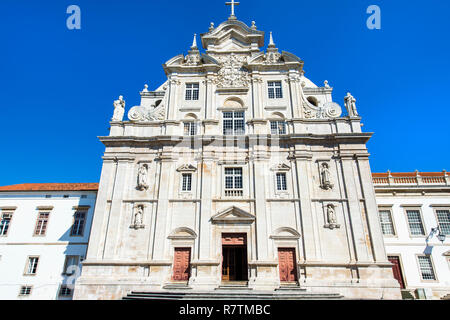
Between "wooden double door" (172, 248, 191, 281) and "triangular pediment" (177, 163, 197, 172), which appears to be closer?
"wooden double door" (172, 248, 191, 281)

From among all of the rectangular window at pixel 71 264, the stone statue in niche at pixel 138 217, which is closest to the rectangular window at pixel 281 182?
the stone statue in niche at pixel 138 217

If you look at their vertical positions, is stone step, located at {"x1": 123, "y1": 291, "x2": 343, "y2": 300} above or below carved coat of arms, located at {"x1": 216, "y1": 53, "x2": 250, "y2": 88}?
below

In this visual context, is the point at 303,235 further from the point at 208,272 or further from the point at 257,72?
the point at 257,72

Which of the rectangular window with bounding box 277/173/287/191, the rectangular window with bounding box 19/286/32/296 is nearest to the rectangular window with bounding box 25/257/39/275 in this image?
the rectangular window with bounding box 19/286/32/296

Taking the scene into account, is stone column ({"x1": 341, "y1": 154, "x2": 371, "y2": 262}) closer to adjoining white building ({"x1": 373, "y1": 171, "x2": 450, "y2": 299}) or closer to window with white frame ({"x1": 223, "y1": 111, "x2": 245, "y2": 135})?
adjoining white building ({"x1": 373, "y1": 171, "x2": 450, "y2": 299})

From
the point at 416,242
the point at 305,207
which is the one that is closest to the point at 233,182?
the point at 305,207

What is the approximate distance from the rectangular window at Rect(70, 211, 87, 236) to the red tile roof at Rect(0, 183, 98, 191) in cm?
206

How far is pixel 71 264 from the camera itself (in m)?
20.8

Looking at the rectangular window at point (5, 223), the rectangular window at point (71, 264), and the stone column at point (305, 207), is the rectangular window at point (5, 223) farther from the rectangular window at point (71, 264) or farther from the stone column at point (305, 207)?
the stone column at point (305, 207)

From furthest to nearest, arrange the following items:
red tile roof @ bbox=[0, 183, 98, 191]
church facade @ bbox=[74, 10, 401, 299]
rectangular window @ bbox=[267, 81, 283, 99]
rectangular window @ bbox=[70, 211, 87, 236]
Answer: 1. rectangular window @ bbox=[267, 81, 283, 99]
2. red tile roof @ bbox=[0, 183, 98, 191]
3. rectangular window @ bbox=[70, 211, 87, 236]
4. church facade @ bbox=[74, 10, 401, 299]

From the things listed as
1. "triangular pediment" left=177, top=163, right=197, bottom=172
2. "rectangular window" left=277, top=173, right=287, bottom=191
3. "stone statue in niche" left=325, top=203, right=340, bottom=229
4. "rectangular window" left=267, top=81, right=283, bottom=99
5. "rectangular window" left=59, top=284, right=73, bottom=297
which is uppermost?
"rectangular window" left=267, top=81, right=283, bottom=99

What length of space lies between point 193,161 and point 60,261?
41.1 feet

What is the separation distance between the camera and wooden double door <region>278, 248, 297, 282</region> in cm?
1798

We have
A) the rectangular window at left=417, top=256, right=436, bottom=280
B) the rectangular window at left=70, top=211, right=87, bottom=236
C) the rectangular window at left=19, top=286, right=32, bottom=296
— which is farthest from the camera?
the rectangular window at left=70, top=211, right=87, bottom=236
